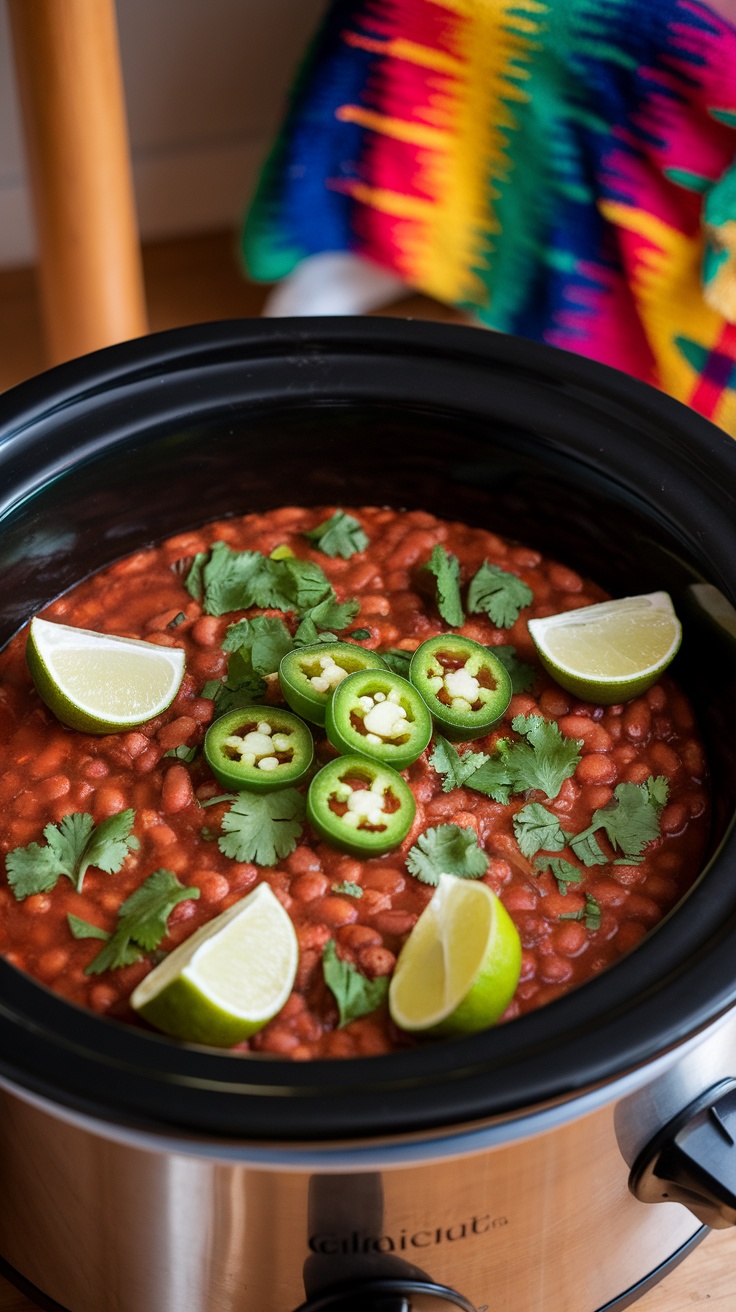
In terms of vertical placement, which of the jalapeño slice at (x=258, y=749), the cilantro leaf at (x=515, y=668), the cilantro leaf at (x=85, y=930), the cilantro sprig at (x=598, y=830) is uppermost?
the jalapeño slice at (x=258, y=749)

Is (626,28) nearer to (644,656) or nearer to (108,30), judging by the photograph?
(108,30)

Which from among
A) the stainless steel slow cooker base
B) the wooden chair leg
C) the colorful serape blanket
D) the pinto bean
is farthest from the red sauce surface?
the wooden chair leg

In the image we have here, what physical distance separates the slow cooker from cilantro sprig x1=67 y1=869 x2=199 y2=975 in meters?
0.21

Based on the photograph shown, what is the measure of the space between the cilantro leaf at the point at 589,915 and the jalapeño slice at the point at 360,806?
207mm

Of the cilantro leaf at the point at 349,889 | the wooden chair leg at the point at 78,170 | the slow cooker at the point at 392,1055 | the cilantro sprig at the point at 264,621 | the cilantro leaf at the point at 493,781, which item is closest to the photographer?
the slow cooker at the point at 392,1055

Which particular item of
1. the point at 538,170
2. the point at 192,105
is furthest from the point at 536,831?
the point at 192,105

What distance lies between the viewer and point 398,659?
5.92 ft

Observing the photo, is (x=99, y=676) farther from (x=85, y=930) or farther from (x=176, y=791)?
(x=85, y=930)

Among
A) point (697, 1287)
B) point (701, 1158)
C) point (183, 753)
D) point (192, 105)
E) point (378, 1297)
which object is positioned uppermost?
point (192, 105)

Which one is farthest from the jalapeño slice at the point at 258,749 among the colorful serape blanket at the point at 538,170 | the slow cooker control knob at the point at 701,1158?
the colorful serape blanket at the point at 538,170

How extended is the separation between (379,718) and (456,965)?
1.17ft

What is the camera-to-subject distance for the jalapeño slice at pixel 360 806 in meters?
1.54

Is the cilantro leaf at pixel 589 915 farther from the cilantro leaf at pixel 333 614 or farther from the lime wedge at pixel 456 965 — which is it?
the cilantro leaf at pixel 333 614

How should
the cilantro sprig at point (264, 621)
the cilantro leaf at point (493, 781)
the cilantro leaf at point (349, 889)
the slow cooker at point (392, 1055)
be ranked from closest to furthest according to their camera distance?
the slow cooker at point (392, 1055)
the cilantro leaf at point (349, 889)
the cilantro leaf at point (493, 781)
the cilantro sprig at point (264, 621)
